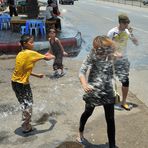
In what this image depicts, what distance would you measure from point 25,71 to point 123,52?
7.08 ft

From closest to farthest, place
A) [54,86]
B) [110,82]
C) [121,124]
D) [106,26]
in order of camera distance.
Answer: [110,82] < [121,124] < [54,86] < [106,26]

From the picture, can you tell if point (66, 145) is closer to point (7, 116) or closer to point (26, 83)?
point (26, 83)

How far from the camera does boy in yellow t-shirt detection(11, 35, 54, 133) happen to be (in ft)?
22.8

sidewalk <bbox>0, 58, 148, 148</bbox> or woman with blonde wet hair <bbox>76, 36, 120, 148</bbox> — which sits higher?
woman with blonde wet hair <bbox>76, 36, 120, 148</bbox>

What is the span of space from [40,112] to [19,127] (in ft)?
2.92

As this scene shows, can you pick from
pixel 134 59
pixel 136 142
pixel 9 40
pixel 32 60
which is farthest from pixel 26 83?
pixel 9 40

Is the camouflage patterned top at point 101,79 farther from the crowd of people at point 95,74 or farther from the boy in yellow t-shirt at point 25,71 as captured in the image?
the boy in yellow t-shirt at point 25,71

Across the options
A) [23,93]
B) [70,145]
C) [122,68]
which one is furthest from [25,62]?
[122,68]

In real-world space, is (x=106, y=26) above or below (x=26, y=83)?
below

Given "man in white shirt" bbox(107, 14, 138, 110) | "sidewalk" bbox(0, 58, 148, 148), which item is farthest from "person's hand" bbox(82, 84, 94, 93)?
"man in white shirt" bbox(107, 14, 138, 110)

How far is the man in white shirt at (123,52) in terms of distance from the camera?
8.15 m

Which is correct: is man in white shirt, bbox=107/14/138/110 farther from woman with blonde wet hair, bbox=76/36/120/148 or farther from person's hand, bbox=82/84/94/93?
person's hand, bbox=82/84/94/93

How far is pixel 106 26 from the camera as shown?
2527 cm

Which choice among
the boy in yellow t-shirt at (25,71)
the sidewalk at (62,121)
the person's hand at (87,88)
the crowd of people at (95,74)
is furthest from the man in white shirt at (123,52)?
the person's hand at (87,88)
